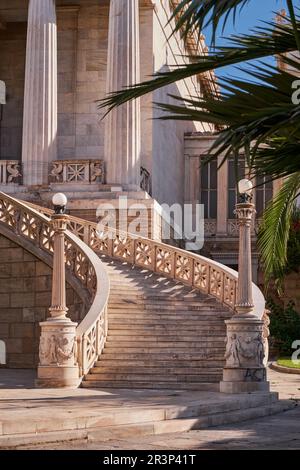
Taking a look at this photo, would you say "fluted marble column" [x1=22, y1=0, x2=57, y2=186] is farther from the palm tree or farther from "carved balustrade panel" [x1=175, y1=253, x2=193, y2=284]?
the palm tree

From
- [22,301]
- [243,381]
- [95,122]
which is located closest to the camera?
[243,381]

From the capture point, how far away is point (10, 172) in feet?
123

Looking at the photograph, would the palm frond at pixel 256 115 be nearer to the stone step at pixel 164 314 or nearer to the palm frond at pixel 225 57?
the palm frond at pixel 225 57

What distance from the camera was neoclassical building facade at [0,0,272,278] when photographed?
120 ft

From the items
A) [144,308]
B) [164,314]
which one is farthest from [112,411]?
[144,308]

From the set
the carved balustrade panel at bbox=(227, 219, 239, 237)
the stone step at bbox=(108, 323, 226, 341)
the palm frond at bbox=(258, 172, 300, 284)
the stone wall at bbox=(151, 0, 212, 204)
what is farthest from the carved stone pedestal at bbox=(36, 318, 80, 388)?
the carved balustrade panel at bbox=(227, 219, 239, 237)

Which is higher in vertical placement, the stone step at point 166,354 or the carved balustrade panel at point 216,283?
the carved balustrade panel at point 216,283

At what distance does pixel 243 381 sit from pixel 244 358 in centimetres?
56

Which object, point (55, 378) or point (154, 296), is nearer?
point (55, 378)

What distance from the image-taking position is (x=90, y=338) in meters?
22.5

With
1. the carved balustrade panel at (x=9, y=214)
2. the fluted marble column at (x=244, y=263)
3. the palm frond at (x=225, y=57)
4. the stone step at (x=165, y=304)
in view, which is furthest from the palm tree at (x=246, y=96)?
the carved balustrade panel at (x=9, y=214)

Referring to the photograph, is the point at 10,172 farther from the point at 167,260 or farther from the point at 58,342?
the point at 58,342

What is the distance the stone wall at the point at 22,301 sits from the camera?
28.4 metres

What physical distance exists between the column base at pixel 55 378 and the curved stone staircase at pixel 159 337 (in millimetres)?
535
